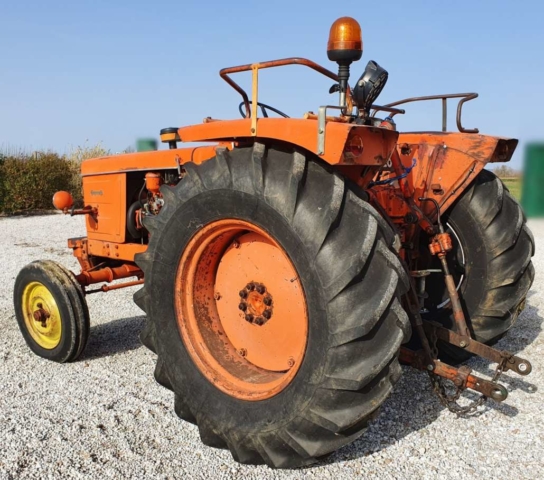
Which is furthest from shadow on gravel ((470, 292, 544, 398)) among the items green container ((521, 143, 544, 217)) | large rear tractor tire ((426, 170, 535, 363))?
green container ((521, 143, 544, 217))

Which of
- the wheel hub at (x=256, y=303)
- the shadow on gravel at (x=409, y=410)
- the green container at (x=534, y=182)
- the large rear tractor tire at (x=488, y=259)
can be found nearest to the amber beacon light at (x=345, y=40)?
the wheel hub at (x=256, y=303)

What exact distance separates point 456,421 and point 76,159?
575 inches

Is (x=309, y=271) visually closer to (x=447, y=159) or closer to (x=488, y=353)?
(x=488, y=353)

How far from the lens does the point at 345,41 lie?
2312mm

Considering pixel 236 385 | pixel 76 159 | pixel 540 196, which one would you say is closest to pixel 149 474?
pixel 236 385

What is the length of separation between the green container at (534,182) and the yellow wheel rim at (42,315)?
1235 centimetres

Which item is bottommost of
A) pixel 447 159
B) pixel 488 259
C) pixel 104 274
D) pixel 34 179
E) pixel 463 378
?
pixel 463 378

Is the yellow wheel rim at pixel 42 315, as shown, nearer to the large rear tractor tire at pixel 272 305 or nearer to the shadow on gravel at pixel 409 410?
the large rear tractor tire at pixel 272 305

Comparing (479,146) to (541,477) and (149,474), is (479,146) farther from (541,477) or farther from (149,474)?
(149,474)

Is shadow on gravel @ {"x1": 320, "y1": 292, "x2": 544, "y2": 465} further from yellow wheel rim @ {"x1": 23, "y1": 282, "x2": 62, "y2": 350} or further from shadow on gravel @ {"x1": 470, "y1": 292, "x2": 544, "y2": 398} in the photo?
yellow wheel rim @ {"x1": 23, "y1": 282, "x2": 62, "y2": 350}

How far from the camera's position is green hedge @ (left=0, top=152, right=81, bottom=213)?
45.2ft

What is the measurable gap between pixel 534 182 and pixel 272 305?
12841mm

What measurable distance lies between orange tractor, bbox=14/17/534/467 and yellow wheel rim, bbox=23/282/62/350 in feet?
0.05

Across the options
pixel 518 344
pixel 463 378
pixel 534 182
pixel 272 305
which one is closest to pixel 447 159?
pixel 463 378
